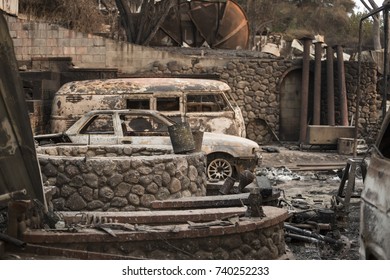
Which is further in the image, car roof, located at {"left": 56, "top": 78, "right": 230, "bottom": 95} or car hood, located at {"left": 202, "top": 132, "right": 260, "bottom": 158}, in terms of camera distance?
car roof, located at {"left": 56, "top": 78, "right": 230, "bottom": 95}

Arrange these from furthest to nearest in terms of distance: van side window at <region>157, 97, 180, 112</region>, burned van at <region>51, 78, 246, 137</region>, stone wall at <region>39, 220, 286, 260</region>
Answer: van side window at <region>157, 97, 180, 112</region> < burned van at <region>51, 78, 246, 137</region> < stone wall at <region>39, 220, 286, 260</region>

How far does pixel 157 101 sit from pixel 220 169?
82.6 inches

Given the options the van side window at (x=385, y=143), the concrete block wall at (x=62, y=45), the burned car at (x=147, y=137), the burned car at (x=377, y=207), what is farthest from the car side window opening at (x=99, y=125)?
the burned car at (x=377, y=207)

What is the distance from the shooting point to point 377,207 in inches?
180

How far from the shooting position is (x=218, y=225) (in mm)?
6316

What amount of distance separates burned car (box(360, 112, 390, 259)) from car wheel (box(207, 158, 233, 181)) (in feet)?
21.7

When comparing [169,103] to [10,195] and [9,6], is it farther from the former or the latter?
[10,195]

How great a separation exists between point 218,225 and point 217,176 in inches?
213

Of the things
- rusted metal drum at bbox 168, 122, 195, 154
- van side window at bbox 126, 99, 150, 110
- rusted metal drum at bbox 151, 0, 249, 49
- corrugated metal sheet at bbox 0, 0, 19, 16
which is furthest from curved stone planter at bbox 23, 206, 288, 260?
rusted metal drum at bbox 151, 0, 249, 49

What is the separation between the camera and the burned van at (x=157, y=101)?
12984 mm

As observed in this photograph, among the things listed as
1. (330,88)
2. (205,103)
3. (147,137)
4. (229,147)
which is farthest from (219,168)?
(330,88)

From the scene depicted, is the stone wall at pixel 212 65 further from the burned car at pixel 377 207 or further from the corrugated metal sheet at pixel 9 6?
the burned car at pixel 377 207

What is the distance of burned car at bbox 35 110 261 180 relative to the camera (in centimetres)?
1101

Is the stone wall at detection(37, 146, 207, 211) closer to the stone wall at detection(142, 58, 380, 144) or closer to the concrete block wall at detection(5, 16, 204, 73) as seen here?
the concrete block wall at detection(5, 16, 204, 73)
